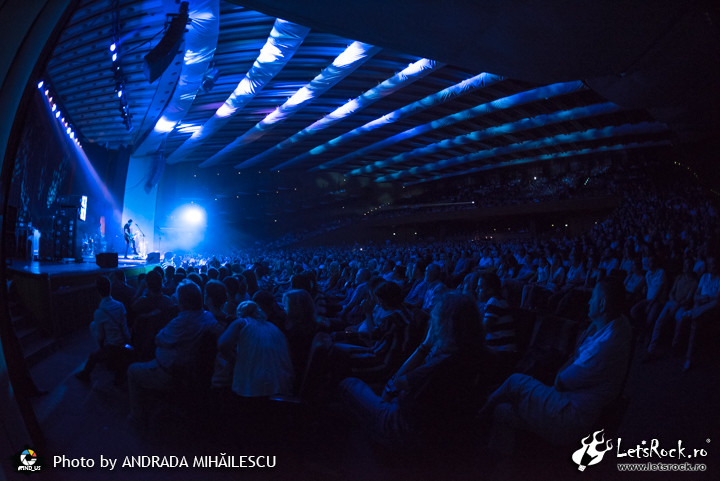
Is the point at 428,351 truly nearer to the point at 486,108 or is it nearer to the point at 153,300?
the point at 153,300

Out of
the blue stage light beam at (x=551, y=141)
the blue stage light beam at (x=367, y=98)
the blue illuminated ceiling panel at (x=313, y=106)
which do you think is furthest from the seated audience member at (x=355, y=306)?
the blue stage light beam at (x=551, y=141)

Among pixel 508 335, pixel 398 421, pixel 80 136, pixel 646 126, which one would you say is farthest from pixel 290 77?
pixel 646 126

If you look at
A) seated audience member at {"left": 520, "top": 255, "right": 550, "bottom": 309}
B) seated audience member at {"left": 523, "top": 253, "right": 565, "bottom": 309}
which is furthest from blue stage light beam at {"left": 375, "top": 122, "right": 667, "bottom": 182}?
seated audience member at {"left": 523, "top": 253, "right": 565, "bottom": 309}

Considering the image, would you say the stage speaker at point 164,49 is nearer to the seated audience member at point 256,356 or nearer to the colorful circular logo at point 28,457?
the seated audience member at point 256,356

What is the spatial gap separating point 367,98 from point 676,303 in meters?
10.6

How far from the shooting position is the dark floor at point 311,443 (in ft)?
7.86

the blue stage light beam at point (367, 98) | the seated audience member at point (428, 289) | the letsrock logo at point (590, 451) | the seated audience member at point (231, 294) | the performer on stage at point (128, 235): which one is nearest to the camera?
the letsrock logo at point (590, 451)

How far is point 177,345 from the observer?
3092 millimetres

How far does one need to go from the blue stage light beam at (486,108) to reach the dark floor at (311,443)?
39.3 ft

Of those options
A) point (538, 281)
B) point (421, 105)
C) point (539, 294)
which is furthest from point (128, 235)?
point (539, 294)

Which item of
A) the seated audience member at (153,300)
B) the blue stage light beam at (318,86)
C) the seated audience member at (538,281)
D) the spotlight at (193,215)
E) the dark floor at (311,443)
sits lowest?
the dark floor at (311,443)

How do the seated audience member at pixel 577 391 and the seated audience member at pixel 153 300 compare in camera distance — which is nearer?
the seated audience member at pixel 577 391

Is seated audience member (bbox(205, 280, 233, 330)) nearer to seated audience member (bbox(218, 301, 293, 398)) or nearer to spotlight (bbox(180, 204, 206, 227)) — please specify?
seated audience member (bbox(218, 301, 293, 398))

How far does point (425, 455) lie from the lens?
2211 mm
